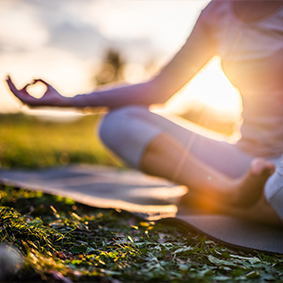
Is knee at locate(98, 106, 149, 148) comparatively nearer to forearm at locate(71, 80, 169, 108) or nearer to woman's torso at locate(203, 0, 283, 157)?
forearm at locate(71, 80, 169, 108)

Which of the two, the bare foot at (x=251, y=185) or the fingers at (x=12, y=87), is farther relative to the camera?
the fingers at (x=12, y=87)

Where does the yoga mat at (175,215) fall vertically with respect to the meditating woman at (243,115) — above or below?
below

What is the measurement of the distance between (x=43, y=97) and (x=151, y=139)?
75cm

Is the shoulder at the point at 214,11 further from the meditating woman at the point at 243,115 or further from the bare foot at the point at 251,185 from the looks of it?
the bare foot at the point at 251,185

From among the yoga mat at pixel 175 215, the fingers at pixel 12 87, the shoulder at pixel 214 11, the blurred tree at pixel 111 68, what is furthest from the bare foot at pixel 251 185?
the blurred tree at pixel 111 68

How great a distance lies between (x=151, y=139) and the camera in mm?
1760

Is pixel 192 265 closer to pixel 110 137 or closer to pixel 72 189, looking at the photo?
pixel 110 137

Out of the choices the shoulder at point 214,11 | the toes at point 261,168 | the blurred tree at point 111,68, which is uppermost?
the blurred tree at point 111,68

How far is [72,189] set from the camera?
7.86 ft

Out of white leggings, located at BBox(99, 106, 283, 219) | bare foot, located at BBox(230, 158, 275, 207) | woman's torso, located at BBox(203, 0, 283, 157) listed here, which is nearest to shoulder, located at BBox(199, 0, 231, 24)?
woman's torso, located at BBox(203, 0, 283, 157)

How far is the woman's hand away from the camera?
160 centimetres

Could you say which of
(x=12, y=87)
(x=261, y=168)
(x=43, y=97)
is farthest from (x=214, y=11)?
(x=12, y=87)

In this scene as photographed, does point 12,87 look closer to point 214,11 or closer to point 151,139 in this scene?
point 151,139

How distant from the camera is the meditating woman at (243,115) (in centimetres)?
143
